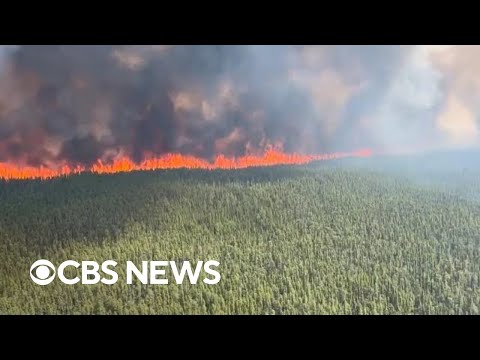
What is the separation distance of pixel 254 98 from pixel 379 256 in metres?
1.98

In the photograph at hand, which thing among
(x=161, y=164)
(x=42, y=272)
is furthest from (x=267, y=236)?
(x=42, y=272)

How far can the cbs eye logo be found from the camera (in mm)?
7051

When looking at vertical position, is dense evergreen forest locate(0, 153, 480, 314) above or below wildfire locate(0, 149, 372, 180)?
below

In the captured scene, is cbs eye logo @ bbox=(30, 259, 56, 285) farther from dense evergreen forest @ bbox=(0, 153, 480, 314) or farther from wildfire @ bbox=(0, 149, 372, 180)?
wildfire @ bbox=(0, 149, 372, 180)

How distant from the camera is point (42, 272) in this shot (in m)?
7.07

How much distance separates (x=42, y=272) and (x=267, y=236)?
2234 mm

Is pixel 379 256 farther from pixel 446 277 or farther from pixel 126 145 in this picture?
pixel 126 145

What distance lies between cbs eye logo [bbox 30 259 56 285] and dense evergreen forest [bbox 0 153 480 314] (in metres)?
0.06

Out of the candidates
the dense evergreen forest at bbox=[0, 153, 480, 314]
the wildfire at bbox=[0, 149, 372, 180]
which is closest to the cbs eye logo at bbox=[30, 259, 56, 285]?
the dense evergreen forest at bbox=[0, 153, 480, 314]

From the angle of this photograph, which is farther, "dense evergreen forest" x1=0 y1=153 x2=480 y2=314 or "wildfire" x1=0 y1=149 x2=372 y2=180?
"wildfire" x1=0 y1=149 x2=372 y2=180

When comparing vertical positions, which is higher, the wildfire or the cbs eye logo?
the wildfire

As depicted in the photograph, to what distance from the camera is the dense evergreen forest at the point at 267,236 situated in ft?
22.9

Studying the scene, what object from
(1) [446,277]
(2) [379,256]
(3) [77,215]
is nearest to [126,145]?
(3) [77,215]

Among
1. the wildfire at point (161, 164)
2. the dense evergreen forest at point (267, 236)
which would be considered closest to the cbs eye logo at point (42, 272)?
the dense evergreen forest at point (267, 236)
